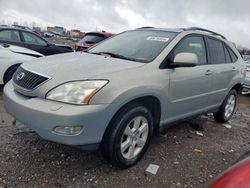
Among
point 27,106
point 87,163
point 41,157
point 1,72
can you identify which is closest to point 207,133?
point 87,163

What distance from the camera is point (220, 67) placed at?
435 cm

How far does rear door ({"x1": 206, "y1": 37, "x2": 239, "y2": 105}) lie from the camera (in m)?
4.23

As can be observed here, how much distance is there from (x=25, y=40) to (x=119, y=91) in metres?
6.51

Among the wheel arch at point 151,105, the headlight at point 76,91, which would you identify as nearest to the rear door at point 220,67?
the wheel arch at point 151,105

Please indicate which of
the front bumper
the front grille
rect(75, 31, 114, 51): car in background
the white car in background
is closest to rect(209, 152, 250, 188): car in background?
the front bumper

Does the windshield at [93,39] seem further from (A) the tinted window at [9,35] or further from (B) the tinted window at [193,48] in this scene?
(B) the tinted window at [193,48]

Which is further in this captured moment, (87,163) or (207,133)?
(207,133)

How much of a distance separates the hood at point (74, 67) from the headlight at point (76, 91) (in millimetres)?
58

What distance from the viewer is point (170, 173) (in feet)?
9.86

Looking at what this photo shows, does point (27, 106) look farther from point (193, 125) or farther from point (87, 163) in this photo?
point (193, 125)

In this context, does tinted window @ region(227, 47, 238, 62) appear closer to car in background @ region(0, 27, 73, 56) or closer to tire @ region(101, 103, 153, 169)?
tire @ region(101, 103, 153, 169)

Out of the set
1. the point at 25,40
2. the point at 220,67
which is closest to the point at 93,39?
the point at 25,40

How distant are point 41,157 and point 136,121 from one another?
1.21 metres

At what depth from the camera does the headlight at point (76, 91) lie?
2.42 m
